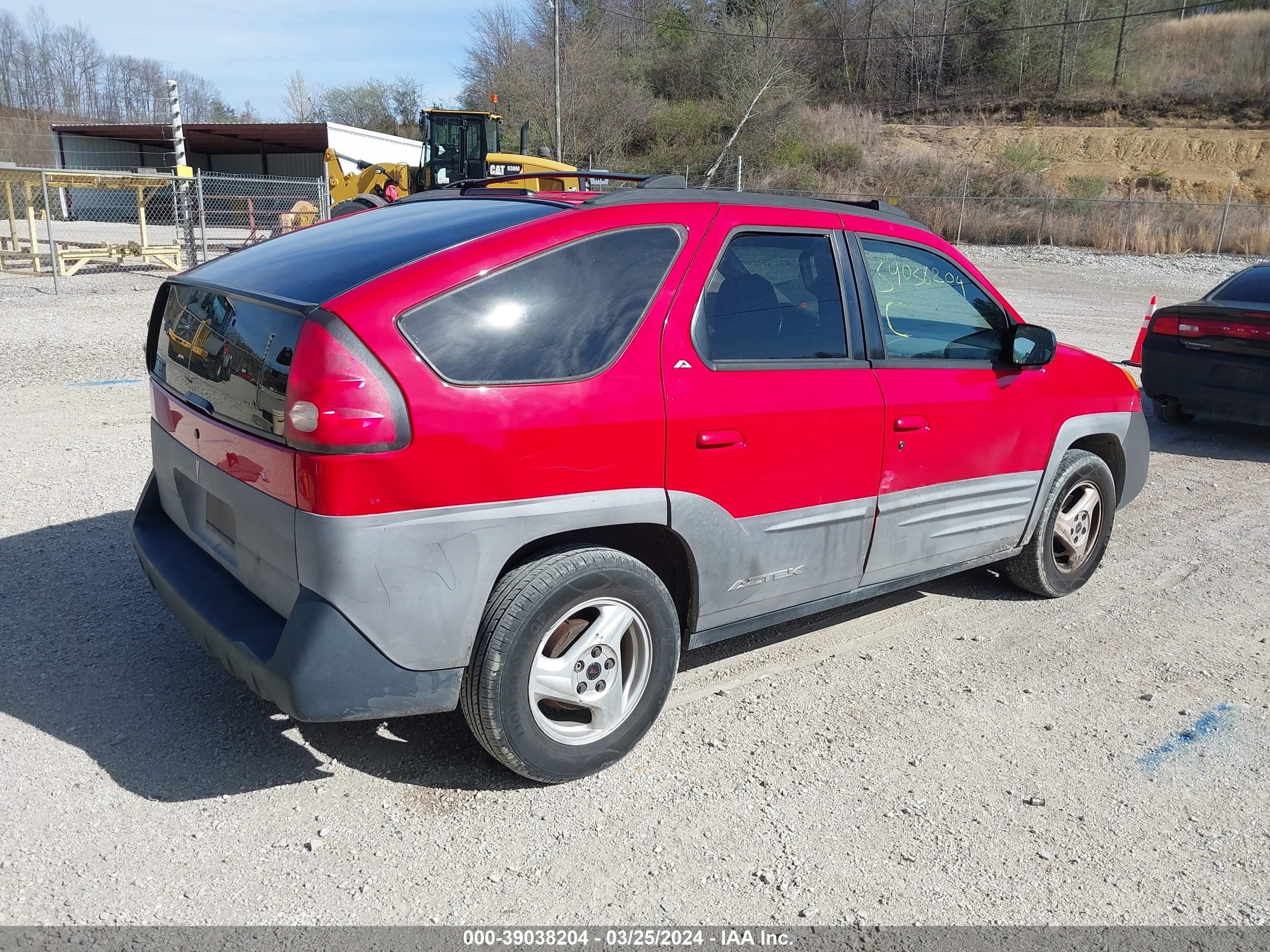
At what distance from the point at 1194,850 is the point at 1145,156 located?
173ft

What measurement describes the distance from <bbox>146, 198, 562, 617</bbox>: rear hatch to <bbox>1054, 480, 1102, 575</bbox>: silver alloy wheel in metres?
3.18

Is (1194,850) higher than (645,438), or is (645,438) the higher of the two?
(645,438)

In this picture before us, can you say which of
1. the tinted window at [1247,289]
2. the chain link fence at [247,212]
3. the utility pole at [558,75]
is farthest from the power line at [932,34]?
the tinted window at [1247,289]

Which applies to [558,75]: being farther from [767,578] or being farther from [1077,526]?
[767,578]

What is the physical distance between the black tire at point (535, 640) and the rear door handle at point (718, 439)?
1.50 feet

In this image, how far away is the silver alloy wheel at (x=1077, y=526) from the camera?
16.2 feet

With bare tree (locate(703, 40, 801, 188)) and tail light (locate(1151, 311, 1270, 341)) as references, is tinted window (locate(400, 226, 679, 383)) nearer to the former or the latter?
tail light (locate(1151, 311, 1270, 341))

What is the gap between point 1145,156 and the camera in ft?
155

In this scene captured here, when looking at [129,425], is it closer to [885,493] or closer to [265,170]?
[885,493]

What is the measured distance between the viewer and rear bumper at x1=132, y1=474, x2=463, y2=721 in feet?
8.75

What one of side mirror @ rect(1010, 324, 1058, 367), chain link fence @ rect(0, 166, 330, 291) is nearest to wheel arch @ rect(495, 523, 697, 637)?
side mirror @ rect(1010, 324, 1058, 367)

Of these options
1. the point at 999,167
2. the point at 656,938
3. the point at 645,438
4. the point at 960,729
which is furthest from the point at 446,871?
the point at 999,167

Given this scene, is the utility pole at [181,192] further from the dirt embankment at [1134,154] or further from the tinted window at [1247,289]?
the dirt embankment at [1134,154]

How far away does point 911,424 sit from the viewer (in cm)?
388
